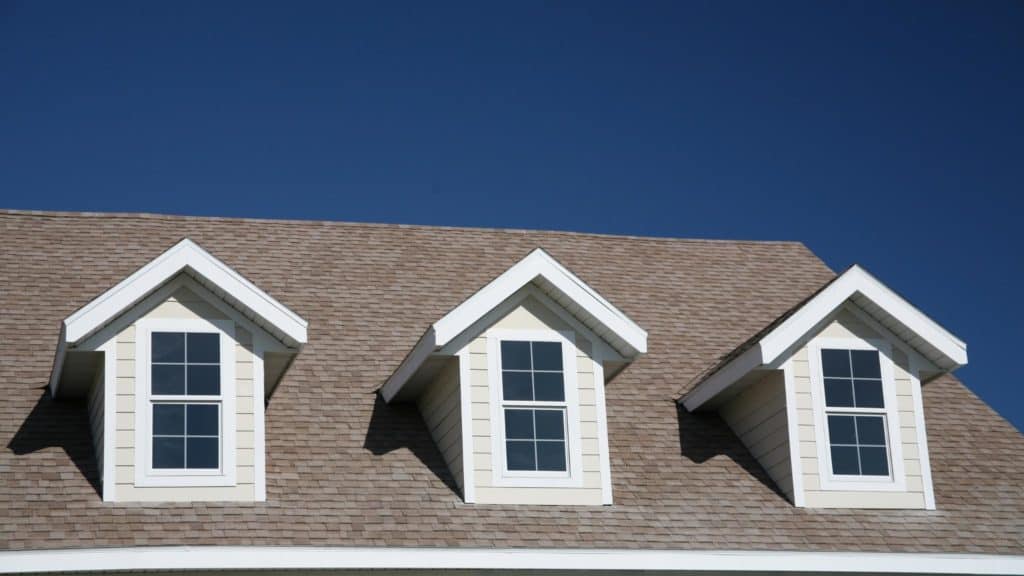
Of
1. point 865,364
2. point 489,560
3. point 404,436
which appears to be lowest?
point 489,560

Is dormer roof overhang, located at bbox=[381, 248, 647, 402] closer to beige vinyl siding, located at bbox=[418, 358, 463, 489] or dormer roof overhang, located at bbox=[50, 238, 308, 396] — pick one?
beige vinyl siding, located at bbox=[418, 358, 463, 489]

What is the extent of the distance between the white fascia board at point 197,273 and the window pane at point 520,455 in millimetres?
2362

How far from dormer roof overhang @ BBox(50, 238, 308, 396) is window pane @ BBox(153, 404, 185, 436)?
973mm

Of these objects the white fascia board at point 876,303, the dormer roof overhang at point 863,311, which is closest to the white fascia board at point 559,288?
the dormer roof overhang at point 863,311

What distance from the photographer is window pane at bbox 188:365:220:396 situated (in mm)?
15211

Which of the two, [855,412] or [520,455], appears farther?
[855,412]

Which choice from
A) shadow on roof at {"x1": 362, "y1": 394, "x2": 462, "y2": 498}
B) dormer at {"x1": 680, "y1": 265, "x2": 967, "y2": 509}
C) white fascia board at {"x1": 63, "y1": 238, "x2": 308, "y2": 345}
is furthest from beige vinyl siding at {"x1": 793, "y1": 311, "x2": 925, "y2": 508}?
white fascia board at {"x1": 63, "y1": 238, "x2": 308, "y2": 345}

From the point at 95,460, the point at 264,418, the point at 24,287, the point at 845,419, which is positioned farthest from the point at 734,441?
the point at 24,287

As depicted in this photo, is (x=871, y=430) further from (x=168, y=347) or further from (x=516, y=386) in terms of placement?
(x=168, y=347)

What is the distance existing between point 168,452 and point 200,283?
1690 mm

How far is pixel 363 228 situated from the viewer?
2075 cm

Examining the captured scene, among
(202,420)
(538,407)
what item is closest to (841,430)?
(538,407)

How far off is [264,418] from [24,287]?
3964mm

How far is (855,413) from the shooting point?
55.4 ft
